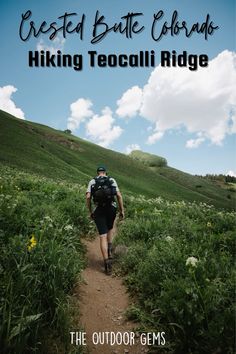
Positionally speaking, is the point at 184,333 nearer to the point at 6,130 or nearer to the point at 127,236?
the point at 127,236

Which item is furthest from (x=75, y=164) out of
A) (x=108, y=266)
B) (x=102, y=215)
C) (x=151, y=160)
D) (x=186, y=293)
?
(x=151, y=160)

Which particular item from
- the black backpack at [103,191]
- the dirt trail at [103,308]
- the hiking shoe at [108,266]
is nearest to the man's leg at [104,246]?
the hiking shoe at [108,266]

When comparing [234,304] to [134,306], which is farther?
[134,306]

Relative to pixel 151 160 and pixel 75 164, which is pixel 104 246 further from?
pixel 151 160

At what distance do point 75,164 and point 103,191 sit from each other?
4781 cm

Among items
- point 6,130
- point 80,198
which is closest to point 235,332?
point 80,198

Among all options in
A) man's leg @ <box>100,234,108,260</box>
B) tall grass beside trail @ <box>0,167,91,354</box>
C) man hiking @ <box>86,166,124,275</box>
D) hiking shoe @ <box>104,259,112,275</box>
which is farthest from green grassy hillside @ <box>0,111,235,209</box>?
tall grass beside trail @ <box>0,167,91,354</box>

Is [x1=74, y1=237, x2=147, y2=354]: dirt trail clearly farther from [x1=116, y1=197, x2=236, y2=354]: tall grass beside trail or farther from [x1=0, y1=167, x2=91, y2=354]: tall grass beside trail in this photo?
[x1=0, y1=167, x2=91, y2=354]: tall grass beside trail

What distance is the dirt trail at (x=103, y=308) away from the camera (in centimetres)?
457

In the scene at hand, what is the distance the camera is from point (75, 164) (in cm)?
5488

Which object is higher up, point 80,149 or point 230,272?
point 80,149

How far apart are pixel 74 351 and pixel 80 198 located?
966cm

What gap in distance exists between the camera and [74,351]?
418cm

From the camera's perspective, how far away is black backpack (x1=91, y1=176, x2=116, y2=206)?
308 inches
